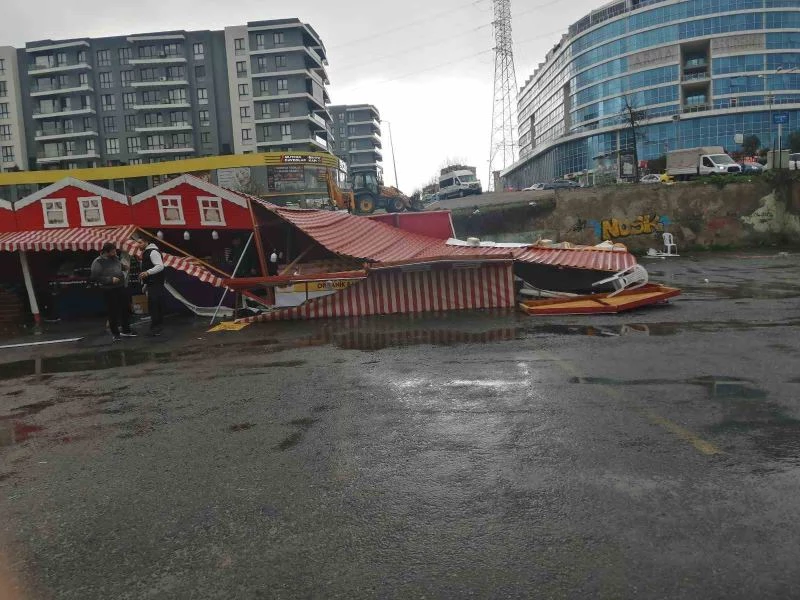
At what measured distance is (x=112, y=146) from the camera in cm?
7881

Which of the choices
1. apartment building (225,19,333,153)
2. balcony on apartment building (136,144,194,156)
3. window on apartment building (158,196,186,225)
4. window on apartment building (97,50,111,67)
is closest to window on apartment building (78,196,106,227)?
window on apartment building (158,196,186,225)

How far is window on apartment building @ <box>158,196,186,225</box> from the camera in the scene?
13.7m

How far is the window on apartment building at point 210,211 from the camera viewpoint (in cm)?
1355

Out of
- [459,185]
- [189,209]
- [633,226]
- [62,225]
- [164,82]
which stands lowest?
[633,226]

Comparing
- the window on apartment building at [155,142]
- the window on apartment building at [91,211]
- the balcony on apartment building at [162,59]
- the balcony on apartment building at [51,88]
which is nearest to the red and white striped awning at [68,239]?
the window on apartment building at [91,211]

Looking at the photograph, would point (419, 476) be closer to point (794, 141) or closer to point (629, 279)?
point (629, 279)

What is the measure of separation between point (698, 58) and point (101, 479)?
9500cm

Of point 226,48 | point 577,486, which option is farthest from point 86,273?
point 226,48

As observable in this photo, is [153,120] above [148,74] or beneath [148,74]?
beneath

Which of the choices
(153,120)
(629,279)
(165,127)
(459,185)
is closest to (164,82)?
(153,120)

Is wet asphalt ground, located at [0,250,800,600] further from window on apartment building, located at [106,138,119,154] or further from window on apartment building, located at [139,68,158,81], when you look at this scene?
window on apartment building, located at [106,138,119,154]

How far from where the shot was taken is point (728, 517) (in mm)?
3295

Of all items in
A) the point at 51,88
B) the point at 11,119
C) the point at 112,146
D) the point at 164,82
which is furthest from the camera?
the point at 11,119

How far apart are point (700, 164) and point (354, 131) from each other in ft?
273
